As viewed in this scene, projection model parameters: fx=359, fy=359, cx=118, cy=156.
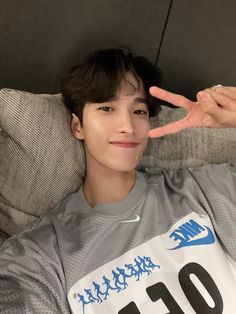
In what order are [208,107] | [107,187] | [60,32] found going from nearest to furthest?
[208,107], [107,187], [60,32]

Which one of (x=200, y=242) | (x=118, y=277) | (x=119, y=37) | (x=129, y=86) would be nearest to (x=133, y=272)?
(x=118, y=277)

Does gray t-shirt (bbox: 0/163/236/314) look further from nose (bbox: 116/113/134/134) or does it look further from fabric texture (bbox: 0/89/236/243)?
nose (bbox: 116/113/134/134)

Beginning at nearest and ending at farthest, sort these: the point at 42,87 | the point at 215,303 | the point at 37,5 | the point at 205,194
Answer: the point at 215,303
the point at 205,194
the point at 37,5
the point at 42,87

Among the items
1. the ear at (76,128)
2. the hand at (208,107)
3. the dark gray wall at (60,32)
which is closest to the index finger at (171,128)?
the hand at (208,107)

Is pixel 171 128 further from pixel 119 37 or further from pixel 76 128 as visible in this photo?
pixel 119 37

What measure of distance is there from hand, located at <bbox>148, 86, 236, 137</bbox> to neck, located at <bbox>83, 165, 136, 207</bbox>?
0.23m

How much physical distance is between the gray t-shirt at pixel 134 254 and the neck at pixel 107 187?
4cm

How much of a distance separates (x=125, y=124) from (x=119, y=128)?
2cm

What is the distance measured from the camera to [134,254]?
96cm

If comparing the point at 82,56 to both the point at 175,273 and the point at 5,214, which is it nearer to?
the point at 5,214

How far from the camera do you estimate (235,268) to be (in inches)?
37.5

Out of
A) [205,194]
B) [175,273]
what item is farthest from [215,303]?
[205,194]

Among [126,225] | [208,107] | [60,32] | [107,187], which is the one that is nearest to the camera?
[208,107]

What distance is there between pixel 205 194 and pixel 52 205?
476 millimetres
